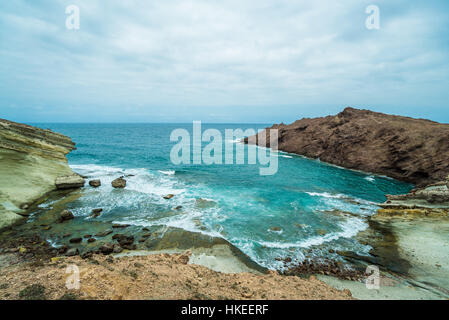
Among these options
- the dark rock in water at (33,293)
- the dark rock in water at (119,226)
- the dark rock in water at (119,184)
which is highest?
the dark rock in water at (119,184)

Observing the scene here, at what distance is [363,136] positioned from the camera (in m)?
36.5

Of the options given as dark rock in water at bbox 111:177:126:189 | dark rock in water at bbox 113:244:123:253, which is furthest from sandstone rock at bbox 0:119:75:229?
dark rock in water at bbox 113:244:123:253

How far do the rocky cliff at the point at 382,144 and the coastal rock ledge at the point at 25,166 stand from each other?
40.8 metres

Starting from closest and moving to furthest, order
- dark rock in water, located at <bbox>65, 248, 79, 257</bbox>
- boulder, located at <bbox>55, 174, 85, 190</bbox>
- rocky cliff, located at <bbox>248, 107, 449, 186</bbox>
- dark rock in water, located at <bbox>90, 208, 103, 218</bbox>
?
dark rock in water, located at <bbox>65, 248, 79, 257</bbox>, dark rock in water, located at <bbox>90, 208, 103, 218</bbox>, boulder, located at <bbox>55, 174, 85, 190</bbox>, rocky cliff, located at <bbox>248, 107, 449, 186</bbox>

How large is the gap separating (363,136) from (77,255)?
145 feet

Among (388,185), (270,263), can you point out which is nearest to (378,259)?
(270,263)

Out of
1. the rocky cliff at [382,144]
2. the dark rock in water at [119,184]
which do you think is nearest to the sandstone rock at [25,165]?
the dark rock in water at [119,184]

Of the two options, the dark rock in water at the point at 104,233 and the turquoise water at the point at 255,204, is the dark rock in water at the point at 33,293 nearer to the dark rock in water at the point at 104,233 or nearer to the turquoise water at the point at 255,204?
the dark rock in water at the point at 104,233

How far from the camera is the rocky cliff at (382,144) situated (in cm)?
2616

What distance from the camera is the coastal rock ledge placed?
14.6 meters

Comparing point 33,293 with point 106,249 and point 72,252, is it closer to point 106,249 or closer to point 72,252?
point 106,249

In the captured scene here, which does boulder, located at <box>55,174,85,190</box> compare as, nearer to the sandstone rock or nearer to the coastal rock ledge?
the coastal rock ledge

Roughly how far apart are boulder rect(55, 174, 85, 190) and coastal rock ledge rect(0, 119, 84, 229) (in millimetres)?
230
